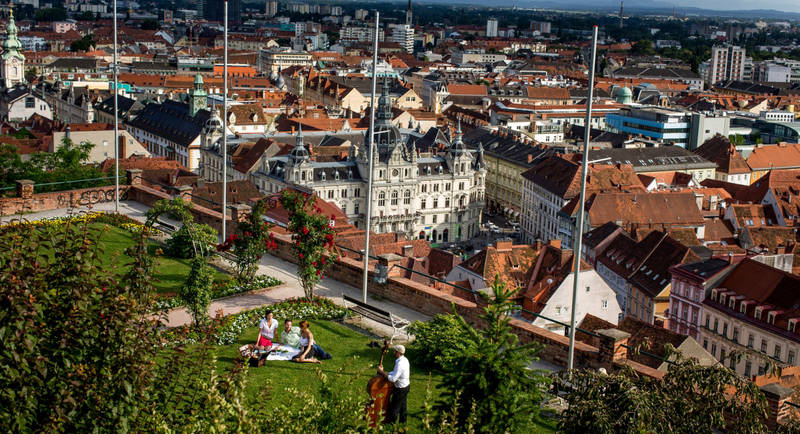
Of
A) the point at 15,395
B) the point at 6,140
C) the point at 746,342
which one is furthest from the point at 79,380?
the point at 6,140

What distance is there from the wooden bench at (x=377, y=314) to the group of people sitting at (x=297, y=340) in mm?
2022

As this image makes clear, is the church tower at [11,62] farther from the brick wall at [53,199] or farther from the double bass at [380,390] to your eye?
the double bass at [380,390]

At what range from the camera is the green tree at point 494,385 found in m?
13.9

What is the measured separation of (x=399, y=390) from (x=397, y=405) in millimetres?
273

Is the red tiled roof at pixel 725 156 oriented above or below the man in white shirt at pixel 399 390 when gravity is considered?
below

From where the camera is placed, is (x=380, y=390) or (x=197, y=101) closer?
(x=380, y=390)

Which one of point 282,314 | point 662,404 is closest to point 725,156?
point 282,314

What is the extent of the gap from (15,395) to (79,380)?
701mm

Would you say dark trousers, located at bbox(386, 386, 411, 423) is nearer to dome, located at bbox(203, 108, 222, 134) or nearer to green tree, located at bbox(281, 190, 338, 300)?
green tree, located at bbox(281, 190, 338, 300)

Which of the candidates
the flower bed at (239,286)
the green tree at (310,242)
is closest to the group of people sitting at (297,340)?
the green tree at (310,242)

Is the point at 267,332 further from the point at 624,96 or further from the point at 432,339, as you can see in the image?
the point at 624,96

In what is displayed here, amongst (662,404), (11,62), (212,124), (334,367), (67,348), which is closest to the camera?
(67,348)

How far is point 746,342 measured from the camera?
4722cm

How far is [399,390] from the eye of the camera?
614 inches
